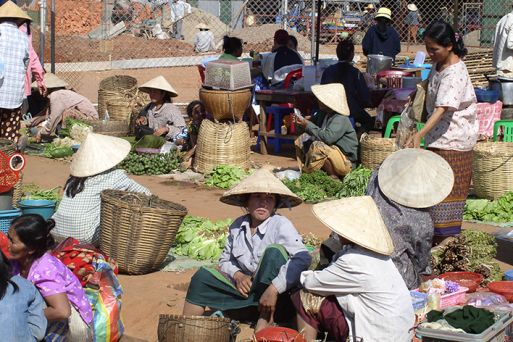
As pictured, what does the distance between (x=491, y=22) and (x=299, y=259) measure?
21953 mm

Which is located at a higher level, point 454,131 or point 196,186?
point 454,131

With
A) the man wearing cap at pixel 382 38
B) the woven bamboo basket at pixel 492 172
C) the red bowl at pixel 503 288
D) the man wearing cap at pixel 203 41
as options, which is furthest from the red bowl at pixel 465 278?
the man wearing cap at pixel 203 41

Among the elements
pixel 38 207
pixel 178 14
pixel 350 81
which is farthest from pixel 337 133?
pixel 178 14

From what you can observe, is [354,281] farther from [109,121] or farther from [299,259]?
[109,121]

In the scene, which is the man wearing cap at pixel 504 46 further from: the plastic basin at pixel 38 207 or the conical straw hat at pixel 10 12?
the plastic basin at pixel 38 207

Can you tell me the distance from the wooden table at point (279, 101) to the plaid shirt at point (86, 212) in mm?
5395

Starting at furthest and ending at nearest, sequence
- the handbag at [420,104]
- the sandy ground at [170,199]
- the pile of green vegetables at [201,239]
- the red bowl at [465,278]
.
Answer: the pile of green vegetables at [201,239], the handbag at [420,104], the red bowl at [465,278], the sandy ground at [170,199]

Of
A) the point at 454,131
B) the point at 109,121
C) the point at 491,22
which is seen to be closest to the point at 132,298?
the point at 454,131

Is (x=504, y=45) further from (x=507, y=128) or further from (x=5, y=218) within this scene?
(x=5, y=218)

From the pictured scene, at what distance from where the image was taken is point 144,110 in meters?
12.5

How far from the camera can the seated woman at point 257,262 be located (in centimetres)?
590

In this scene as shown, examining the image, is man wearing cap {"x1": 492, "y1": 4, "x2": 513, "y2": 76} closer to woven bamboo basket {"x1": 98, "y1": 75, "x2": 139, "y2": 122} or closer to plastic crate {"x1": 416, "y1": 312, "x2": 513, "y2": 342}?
woven bamboo basket {"x1": 98, "y1": 75, "x2": 139, "y2": 122}

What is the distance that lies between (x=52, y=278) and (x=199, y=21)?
2988cm

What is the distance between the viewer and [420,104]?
762cm
